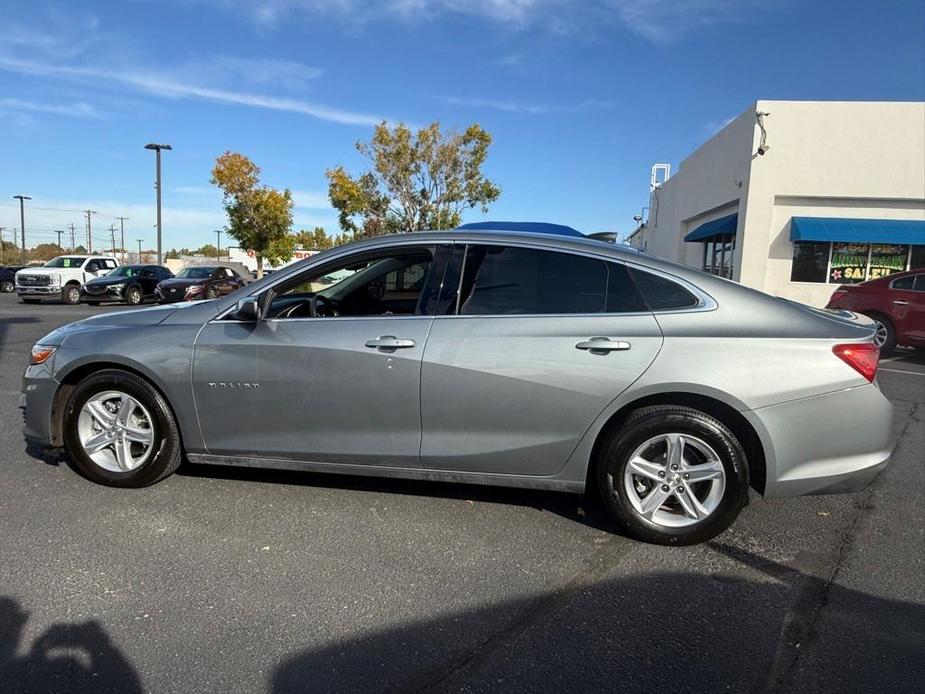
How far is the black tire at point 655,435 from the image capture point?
3.29m

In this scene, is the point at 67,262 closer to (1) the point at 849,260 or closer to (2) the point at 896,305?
(2) the point at 896,305

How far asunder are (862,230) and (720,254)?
5885mm

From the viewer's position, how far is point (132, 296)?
2291 cm

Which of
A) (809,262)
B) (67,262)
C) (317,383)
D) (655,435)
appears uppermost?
(809,262)

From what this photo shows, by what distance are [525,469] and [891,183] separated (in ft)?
62.7

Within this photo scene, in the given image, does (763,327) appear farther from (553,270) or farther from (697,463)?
(553,270)

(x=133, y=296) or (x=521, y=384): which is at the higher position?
(x=521, y=384)

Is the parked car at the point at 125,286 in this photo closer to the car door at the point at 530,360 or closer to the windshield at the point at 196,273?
the windshield at the point at 196,273

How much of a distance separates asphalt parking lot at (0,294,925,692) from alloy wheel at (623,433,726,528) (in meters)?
0.22

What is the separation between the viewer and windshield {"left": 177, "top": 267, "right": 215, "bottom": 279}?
928 inches

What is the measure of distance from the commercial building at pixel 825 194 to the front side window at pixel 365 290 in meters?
17.3

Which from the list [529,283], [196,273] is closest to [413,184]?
[196,273]

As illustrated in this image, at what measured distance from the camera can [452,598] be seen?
→ 2916mm

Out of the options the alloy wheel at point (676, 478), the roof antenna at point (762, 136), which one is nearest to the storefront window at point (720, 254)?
the roof antenna at point (762, 136)
